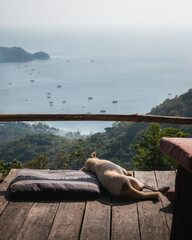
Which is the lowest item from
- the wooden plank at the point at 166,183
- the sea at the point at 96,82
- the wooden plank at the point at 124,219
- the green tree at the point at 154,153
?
the sea at the point at 96,82

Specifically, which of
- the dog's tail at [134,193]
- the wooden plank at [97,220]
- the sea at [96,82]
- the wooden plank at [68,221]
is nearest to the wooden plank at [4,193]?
the wooden plank at [68,221]

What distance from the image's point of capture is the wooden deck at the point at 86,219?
1651 mm

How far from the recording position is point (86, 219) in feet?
5.96

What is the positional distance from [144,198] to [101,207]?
0.98 feet

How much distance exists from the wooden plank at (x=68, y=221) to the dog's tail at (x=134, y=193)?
11.0 inches

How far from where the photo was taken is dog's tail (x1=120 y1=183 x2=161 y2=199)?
204 centimetres

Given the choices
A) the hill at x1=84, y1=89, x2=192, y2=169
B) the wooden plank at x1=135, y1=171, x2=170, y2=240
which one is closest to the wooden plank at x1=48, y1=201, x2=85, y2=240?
the wooden plank at x1=135, y1=171, x2=170, y2=240

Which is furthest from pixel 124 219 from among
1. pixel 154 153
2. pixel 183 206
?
pixel 154 153

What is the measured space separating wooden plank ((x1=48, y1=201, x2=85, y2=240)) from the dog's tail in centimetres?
28

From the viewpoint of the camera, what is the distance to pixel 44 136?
46.6ft

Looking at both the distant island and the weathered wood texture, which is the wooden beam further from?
the distant island

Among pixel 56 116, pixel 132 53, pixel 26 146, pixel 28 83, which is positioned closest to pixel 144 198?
pixel 56 116

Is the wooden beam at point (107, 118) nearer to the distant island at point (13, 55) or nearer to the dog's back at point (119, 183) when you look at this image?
the dog's back at point (119, 183)

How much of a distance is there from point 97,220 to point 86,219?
2.5 inches
